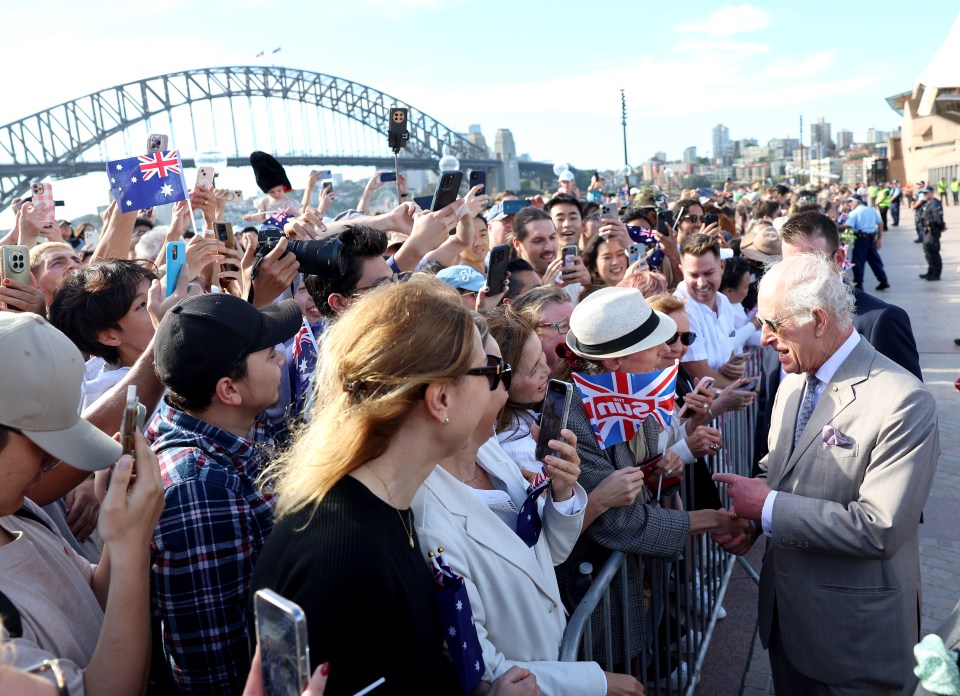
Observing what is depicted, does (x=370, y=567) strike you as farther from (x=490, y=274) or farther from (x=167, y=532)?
(x=490, y=274)

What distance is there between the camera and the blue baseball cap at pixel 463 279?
13.0ft

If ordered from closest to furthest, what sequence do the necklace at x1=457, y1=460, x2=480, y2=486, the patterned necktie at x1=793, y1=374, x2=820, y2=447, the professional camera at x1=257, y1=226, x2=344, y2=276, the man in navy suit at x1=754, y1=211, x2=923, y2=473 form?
the necklace at x1=457, y1=460, x2=480, y2=486
the patterned necktie at x1=793, y1=374, x2=820, y2=447
the professional camera at x1=257, y1=226, x2=344, y2=276
the man in navy suit at x1=754, y1=211, x2=923, y2=473

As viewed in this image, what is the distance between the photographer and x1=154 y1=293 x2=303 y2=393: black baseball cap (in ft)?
7.04

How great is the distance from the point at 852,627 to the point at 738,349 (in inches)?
128

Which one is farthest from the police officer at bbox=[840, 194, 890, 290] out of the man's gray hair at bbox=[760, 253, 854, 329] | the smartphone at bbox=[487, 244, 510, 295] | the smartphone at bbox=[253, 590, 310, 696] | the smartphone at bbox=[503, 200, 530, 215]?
the smartphone at bbox=[253, 590, 310, 696]

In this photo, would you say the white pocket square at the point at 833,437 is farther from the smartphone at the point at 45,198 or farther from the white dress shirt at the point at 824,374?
the smartphone at the point at 45,198

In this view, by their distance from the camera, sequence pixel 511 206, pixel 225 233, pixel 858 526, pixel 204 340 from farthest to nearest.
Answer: pixel 511 206
pixel 225 233
pixel 858 526
pixel 204 340

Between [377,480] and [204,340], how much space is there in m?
0.79

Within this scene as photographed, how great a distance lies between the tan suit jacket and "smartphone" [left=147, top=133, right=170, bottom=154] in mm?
3906

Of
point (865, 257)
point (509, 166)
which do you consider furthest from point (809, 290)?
point (509, 166)

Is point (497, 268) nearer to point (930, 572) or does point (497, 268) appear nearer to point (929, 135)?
point (930, 572)

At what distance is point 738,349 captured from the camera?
5.63m

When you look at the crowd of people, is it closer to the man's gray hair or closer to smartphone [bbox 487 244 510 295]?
the man's gray hair

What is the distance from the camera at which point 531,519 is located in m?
2.22
